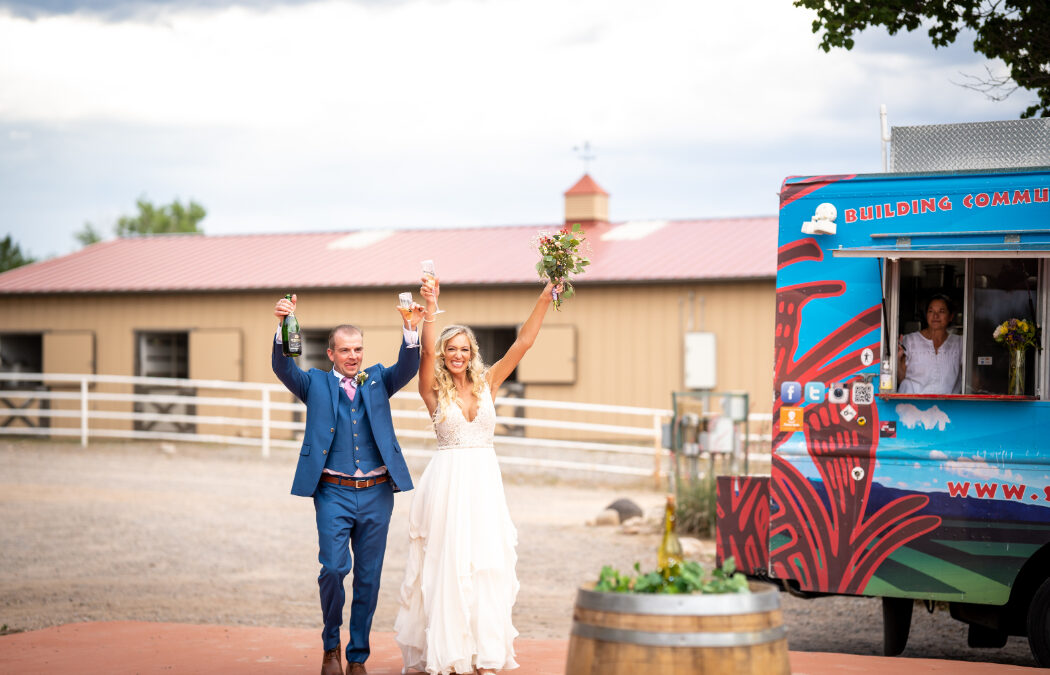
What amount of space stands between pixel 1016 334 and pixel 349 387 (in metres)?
3.58

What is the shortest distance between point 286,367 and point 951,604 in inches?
153

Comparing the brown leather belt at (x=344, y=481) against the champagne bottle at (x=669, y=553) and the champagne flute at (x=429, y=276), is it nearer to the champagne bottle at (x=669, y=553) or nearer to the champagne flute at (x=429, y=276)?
the champagne flute at (x=429, y=276)

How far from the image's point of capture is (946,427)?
6.60 meters

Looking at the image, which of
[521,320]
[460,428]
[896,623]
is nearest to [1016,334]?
[896,623]

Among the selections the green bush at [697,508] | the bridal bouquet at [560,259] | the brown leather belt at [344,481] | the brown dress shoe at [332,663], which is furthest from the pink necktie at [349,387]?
the green bush at [697,508]

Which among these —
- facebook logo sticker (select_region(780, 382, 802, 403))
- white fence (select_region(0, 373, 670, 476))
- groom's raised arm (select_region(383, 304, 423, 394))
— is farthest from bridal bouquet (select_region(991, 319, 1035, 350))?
white fence (select_region(0, 373, 670, 476))

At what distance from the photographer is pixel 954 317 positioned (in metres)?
6.75

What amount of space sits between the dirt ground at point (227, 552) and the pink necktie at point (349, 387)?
9.54ft

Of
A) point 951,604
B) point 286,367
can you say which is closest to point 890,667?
point 951,604

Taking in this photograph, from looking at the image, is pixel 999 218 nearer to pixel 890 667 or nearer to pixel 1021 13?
pixel 890 667

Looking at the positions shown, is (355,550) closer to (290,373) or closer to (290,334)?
(290,373)

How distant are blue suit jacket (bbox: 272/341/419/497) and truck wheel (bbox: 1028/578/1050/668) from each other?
3.35 meters

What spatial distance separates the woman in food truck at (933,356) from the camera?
673 cm

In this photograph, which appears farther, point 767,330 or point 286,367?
point 767,330
